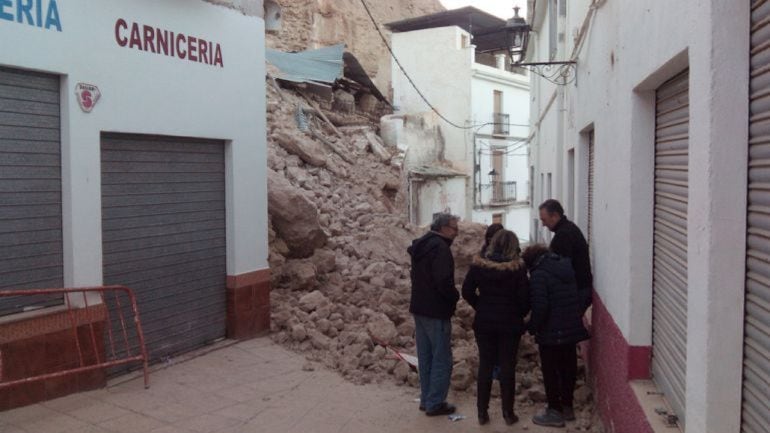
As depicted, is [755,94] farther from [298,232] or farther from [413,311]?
[298,232]

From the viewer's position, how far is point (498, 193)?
35.6 metres

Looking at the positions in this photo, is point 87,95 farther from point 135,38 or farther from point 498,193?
point 498,193

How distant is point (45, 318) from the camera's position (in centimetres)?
538

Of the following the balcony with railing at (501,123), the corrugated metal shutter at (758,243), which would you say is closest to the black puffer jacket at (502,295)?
the corrugated metal shutter at (758,243)

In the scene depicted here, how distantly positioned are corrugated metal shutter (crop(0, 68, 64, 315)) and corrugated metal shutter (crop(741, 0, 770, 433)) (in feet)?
16.6

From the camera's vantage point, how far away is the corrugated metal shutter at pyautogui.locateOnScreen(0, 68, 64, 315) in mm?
5184

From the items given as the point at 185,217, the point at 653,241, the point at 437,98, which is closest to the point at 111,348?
the point at 185,217

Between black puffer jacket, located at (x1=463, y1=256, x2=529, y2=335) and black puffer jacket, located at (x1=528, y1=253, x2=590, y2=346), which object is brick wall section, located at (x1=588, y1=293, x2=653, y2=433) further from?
black puffer jacket, located at (x1=463, y1=256, x2=529, y2=335)

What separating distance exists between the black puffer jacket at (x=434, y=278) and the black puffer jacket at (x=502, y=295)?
26cm

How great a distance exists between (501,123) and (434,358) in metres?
30.0

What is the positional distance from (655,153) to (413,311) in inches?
97.6

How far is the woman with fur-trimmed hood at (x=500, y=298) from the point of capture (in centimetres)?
546

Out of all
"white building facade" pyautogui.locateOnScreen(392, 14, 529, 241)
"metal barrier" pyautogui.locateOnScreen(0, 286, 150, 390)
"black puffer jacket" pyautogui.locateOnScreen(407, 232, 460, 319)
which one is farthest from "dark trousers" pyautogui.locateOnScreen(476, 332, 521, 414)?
"white building facade" pyautogui.locateOnScreen(392, 14, 529, 241)

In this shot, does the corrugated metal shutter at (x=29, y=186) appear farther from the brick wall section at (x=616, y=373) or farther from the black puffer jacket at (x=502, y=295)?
the brick wall section at (x=616, y=373)
